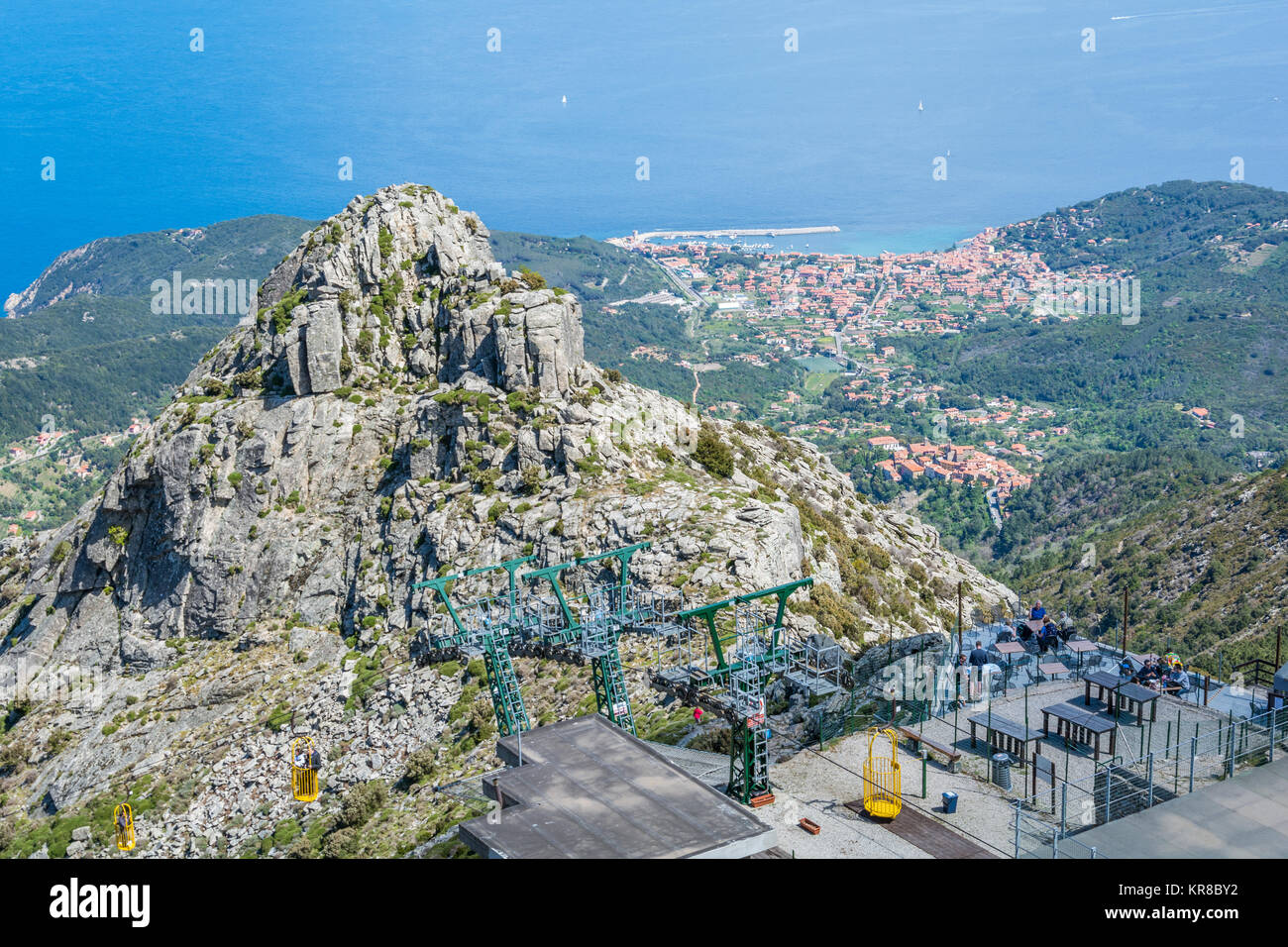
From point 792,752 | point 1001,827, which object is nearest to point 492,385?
point 792,752

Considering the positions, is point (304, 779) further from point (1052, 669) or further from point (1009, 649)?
point (1052, 669)

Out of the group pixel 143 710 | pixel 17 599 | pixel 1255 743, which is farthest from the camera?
pixel 17 599

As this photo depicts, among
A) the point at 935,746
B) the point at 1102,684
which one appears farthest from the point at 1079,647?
the point at 935,746

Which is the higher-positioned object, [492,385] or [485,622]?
[492,385]

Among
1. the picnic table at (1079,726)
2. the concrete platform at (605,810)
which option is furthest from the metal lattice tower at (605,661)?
the picnic table at (1079,726)

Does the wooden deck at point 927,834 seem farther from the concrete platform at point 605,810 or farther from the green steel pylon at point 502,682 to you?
the green steel pylon at point 502,682

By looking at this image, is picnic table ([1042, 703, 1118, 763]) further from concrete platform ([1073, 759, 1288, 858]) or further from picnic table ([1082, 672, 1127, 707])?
concrete platform ([1073, 759, 1288, 858])
